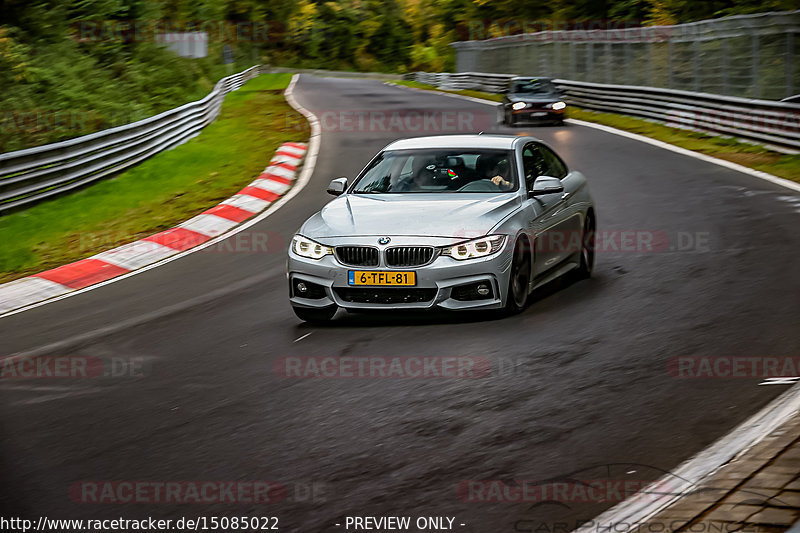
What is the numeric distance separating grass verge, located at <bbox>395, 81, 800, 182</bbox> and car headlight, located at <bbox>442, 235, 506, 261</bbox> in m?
10.5

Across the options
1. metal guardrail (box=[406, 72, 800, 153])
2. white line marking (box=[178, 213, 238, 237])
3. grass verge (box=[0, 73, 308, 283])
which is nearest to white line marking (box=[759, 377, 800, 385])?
grass verge (box=[0, 73, 308, 283])

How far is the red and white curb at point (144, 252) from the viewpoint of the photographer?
1270 centimetres

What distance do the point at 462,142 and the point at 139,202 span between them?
9775 mm

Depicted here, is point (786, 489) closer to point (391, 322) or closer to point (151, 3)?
point (391, 322)

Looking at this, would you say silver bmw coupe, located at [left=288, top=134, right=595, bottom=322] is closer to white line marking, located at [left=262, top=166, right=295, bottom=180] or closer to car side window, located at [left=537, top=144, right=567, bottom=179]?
car side window, located at [left=537, top=144, right=567, bottom=179]

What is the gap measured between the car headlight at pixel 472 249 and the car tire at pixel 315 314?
1141 mm

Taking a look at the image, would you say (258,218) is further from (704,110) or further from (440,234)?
(704,110)

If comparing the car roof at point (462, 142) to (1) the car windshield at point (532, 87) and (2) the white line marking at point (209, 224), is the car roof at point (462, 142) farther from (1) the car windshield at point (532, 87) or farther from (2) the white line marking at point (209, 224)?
(1) the car windshield at point (532, 87)

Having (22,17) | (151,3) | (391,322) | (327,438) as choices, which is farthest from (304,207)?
(151,3)

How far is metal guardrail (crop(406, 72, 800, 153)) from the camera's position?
835 inches

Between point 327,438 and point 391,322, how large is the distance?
10.4 ft

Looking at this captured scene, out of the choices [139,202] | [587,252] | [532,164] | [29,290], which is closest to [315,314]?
[532,164]

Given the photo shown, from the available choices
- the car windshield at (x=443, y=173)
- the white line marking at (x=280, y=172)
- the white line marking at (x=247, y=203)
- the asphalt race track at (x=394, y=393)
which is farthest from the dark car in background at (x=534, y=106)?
the car windshield at (x=443, y=173)

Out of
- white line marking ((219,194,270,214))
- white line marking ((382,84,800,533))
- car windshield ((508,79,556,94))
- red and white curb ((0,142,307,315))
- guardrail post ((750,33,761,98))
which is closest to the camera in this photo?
white line marking ((382,84,800,533))
